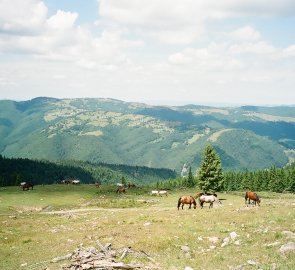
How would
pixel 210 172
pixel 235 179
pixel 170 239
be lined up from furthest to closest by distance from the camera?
pixel 235 179 → pixel 210 172 → pixel 170 239

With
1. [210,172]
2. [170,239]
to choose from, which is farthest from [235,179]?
[170,239]

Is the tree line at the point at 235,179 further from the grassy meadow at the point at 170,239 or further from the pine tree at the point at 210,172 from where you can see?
the grassy meadow at the point at 170,239

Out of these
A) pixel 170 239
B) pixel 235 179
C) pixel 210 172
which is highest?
pixel 170 239

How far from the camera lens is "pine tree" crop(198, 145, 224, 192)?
84.1 metres

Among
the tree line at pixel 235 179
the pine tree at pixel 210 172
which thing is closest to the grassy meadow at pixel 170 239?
the pine tree at pixel 210 172

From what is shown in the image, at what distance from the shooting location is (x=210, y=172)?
8406 centimetres

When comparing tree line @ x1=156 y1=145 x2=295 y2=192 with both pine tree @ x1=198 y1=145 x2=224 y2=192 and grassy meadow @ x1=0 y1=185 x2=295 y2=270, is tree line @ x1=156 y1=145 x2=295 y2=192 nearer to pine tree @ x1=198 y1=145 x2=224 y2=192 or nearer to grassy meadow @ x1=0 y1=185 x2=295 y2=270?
pine tree @ x1=198 y1=145 x2=224 y2=192

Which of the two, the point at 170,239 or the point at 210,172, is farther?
the point at 210,172

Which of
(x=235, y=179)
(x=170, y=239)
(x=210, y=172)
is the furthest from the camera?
(x=235, y=179)

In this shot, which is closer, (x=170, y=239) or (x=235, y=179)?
(x=170, y=239)

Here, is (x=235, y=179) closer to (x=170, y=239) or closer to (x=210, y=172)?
(x=210, y=172)

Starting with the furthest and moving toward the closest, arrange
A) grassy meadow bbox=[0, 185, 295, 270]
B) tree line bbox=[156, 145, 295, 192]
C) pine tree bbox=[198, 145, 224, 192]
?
tree line bbox=[156, 145, 295, 192] < pine tree bbox=[198, 145, 224, 192] < grassy meadow bbox=[0, 185, 295, 270]

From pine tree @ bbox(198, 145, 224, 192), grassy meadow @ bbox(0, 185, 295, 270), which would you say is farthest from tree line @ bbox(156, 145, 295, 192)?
grassy meadow @ bbox(0, 185, 295, 270)

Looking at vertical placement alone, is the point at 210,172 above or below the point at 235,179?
above
